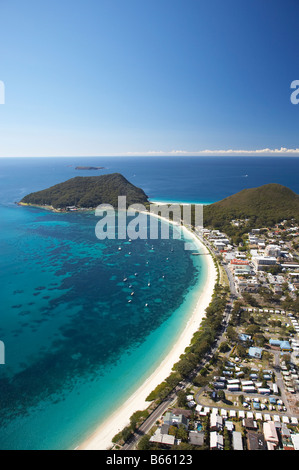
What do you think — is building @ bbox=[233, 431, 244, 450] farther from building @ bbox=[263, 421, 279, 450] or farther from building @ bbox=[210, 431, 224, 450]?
building @ bbox=[263, 421, 279, 450]

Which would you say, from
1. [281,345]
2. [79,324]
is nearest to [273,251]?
[281,345]

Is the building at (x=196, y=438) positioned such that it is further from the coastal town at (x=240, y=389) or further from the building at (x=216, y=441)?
the building at (x=216, y=441)

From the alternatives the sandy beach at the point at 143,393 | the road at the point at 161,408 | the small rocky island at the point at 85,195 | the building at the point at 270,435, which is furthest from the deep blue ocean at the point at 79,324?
the small rocky island at the point at 85,195

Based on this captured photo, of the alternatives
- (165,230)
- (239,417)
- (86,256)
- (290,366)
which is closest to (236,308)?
(290,366)

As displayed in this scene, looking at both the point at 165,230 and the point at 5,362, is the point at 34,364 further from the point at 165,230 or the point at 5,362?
the point at 165,230

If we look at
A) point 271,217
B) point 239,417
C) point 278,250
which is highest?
point 271,217

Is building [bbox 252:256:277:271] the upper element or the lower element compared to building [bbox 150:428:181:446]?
upper

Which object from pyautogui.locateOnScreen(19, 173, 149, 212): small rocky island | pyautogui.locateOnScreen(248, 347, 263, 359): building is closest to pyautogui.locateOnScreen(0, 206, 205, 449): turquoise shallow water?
pyautogui.locateOnScreen(248, 347, 263, 359): building
